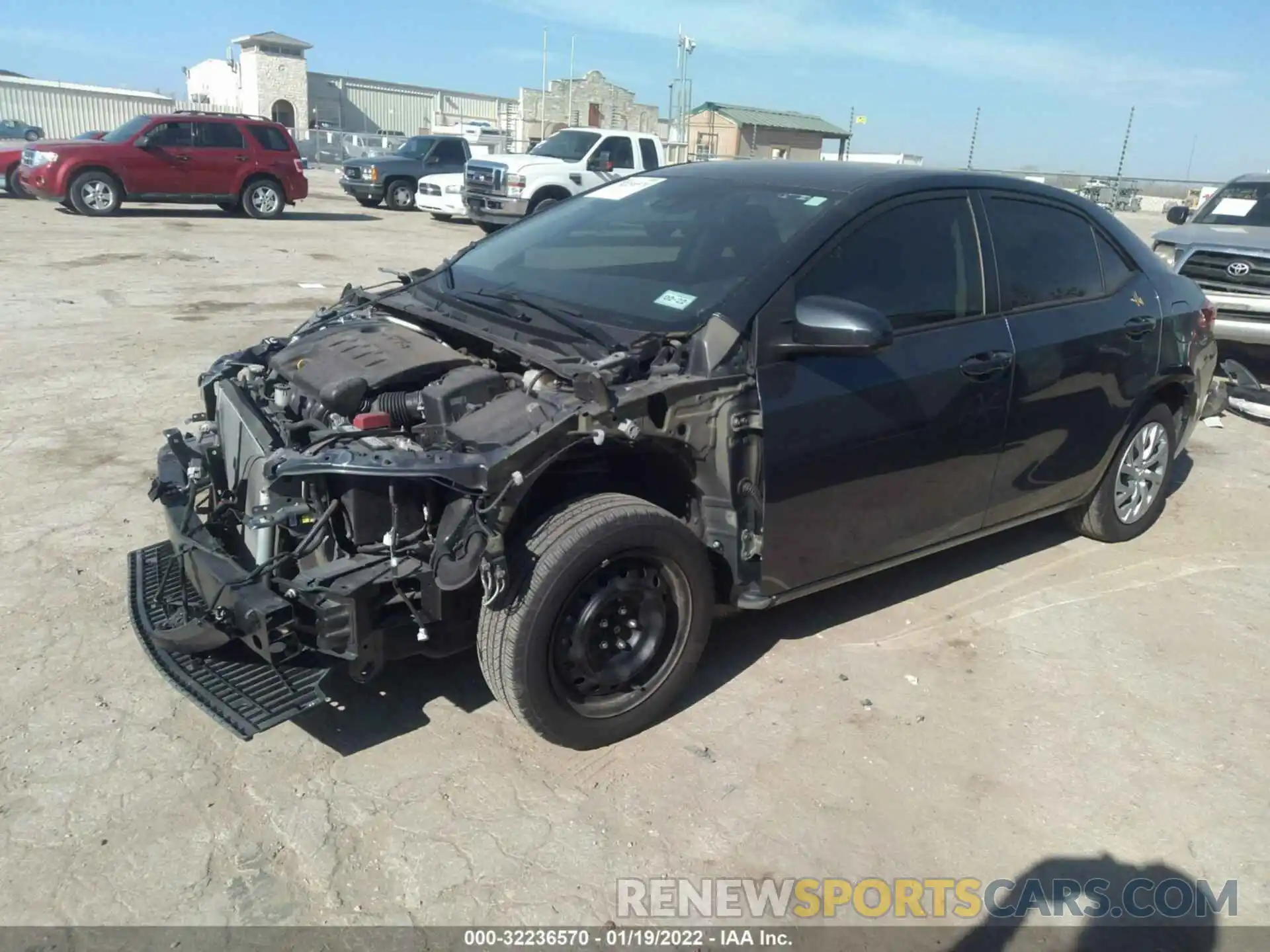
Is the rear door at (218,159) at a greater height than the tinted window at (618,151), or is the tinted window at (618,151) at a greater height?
the tinted window at (618,151)

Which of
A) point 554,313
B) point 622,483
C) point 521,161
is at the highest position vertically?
point 521,161

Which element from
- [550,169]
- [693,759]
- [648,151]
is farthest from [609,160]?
[693,759]

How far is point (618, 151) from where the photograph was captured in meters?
18.2

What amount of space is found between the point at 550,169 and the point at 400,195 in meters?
7.09

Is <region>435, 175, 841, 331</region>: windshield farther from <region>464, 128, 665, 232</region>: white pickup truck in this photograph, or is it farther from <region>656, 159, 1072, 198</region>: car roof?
<region>464, 128, 665, 232</region>: white pickup truck

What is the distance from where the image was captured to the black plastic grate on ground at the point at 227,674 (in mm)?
2840

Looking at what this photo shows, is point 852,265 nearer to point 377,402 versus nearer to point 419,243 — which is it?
point 377,402

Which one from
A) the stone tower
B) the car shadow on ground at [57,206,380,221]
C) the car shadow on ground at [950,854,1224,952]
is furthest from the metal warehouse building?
the car shadow on ground at [950,854,1224,952]

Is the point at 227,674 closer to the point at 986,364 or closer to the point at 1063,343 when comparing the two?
the point at 986,364

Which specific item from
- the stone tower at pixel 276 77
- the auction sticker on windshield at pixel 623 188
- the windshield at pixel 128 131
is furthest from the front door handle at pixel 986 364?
the stone tower at pixel 276 77

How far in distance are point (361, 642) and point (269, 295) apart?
355 inches

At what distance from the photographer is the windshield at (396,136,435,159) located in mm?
22875

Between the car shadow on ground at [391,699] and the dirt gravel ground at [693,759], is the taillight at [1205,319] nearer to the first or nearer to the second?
the dirt gravel ground at [693,759]

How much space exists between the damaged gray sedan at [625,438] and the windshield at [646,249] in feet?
0.05
